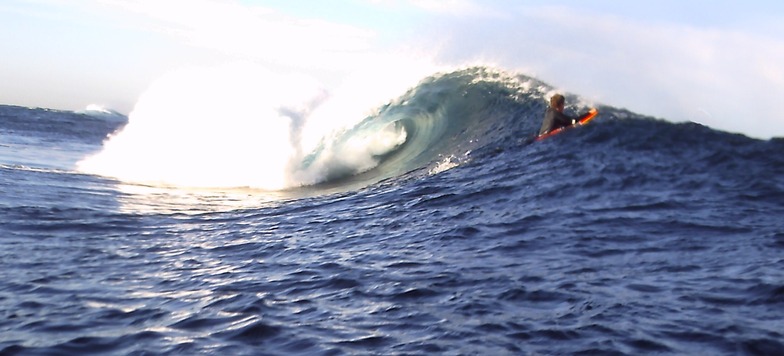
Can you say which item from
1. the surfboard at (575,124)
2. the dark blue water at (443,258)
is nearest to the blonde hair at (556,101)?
the surfboard at (575,124)

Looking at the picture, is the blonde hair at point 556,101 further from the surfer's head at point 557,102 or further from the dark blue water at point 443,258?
the dark blue water at point 443,258

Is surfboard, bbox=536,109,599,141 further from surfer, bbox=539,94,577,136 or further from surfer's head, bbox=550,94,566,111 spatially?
surfer's head, bbox=550,94,566,111

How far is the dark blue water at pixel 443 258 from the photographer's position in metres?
5.89

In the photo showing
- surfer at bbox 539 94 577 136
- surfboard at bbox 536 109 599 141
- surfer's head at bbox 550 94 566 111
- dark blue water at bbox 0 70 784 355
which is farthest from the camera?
surfer's head at bbox 550 94 566 111

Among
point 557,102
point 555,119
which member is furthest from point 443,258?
point 557,102

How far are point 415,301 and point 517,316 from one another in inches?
39.6

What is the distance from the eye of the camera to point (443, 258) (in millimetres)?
8352

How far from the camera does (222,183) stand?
17.9 m

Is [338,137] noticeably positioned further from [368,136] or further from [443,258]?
[443,258]

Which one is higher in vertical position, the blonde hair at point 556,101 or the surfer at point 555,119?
the blonde hair at point 556,101

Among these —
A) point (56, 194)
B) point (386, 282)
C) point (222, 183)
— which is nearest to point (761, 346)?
point (386, 282)

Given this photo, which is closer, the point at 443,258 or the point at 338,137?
the point at 443,258

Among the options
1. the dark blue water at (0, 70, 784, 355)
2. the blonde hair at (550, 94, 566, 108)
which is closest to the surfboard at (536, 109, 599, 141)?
the dark blue water at (0, 70, 784, 355)

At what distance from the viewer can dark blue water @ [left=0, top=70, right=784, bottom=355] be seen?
5.89 metres
